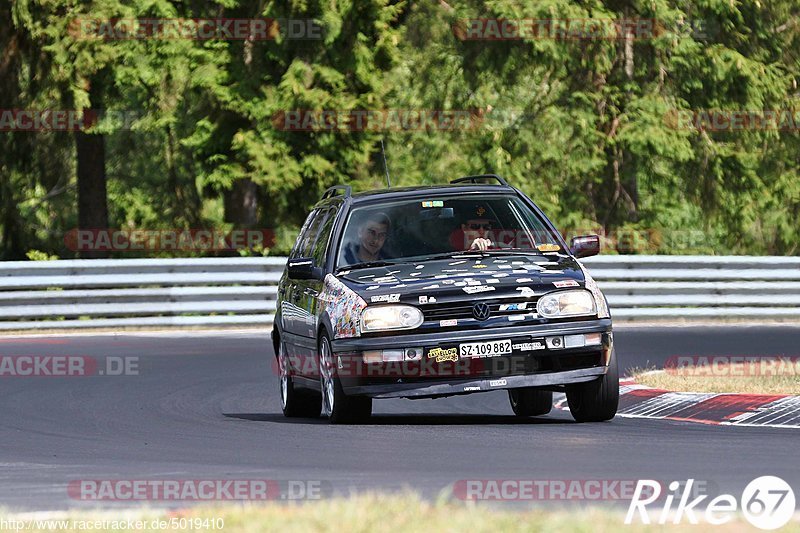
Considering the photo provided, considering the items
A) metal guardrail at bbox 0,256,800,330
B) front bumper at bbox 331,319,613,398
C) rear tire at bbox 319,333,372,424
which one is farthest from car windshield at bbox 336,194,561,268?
metal guardrail at bbox 0,256,800,330

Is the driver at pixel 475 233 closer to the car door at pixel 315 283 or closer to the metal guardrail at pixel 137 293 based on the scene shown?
the car door at pixel 315 283

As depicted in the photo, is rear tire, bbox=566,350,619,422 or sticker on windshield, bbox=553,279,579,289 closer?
sticker on windshield, bbox=553,279,579,289

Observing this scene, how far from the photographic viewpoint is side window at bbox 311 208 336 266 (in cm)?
1310

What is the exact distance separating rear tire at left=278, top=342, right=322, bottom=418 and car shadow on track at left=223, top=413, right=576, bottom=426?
0.10 m

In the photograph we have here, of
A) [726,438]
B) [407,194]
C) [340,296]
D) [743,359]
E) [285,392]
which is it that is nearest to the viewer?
[726,438]

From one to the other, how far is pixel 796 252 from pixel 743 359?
2381 cm

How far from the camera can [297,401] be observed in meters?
13.8

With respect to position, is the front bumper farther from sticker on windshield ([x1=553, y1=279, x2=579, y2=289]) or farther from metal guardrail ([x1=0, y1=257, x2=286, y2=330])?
metal guardrail ([x1=0, y1=257, x2=286, y2=330])

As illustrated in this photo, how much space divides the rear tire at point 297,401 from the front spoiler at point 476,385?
210 cm

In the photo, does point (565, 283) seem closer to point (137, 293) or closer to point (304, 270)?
point (304, 270)

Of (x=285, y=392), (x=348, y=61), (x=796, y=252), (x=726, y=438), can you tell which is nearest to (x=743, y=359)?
(x=285, y=392)

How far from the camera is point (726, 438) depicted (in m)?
10.9

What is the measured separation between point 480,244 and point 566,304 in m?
1.26

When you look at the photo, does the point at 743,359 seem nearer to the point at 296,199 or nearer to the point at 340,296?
the point at 340,296
